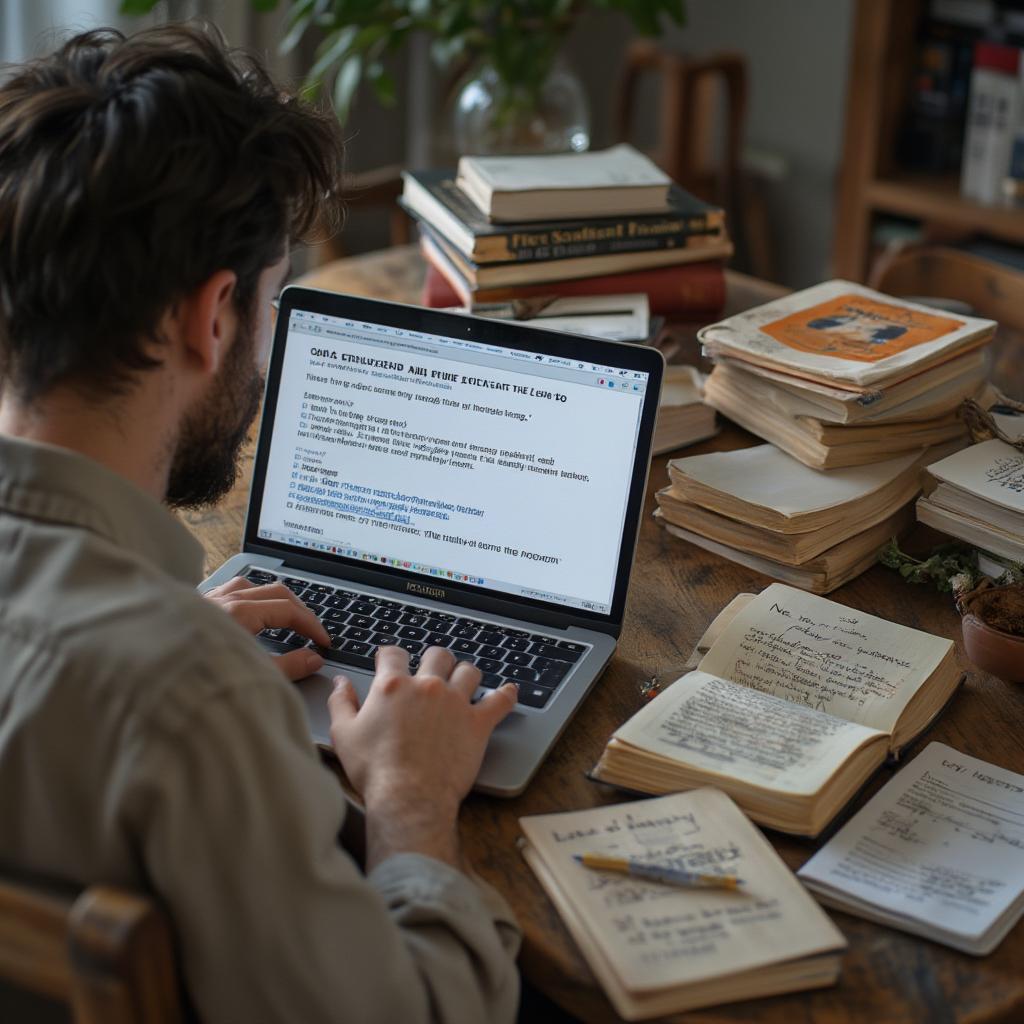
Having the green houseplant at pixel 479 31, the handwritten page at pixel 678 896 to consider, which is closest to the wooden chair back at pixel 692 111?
the green houseplant at pixel 479 31

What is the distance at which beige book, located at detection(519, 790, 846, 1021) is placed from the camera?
2.63 ft

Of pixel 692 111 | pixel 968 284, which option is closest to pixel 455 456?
pixel 968 284

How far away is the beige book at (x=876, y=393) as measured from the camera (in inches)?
53.0

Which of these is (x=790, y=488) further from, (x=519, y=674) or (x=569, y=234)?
(x=569, y=234)

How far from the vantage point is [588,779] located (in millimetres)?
1004

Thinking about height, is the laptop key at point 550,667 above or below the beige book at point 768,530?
below

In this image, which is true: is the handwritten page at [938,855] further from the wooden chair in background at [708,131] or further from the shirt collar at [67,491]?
the wooden chair in background at [708,131]

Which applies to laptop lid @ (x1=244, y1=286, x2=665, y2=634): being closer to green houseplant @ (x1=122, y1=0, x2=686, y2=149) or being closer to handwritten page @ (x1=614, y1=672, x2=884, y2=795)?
handwritten page @ (x1=614, y1=672, x2=884, y2=795)

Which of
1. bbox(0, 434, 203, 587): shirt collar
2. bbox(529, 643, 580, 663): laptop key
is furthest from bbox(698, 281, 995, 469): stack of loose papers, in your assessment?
bbox(0, 434, 203, 587): shirt collar

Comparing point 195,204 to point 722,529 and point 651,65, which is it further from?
point 651,65

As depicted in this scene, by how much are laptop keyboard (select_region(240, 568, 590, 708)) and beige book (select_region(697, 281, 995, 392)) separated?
443mm

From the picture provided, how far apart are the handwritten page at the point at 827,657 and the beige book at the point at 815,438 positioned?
0.22 meters

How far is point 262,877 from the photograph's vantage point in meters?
0.72

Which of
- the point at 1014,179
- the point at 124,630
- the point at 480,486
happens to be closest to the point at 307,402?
the point at 480,486
